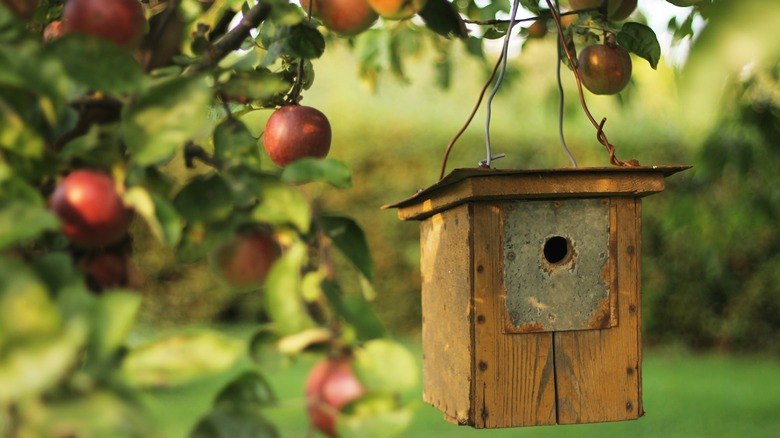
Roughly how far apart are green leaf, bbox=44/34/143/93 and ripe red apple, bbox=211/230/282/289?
6.9 inches

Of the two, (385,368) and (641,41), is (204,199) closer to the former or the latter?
(385,368)

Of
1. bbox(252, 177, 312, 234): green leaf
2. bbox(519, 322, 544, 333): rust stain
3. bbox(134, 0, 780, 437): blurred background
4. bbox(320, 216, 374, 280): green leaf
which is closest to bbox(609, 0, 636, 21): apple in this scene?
bbox(519, 322, 544, 333): rust stain

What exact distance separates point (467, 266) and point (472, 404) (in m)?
0.23

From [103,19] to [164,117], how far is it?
0.18m

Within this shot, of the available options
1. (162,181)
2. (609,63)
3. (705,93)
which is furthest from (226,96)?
(609,63)

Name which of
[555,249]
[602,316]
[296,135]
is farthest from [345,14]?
[555,249]

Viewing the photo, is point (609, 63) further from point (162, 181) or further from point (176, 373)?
point (176, 373)

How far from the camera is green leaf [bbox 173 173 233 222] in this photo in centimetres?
71

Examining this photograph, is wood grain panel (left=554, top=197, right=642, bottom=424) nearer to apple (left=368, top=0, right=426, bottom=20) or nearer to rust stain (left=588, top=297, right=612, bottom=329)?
rust stain (left=588, top=297, right=612, bottom=329)

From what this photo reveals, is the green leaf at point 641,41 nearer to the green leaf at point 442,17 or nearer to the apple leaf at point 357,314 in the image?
the green leaf at point 442,17

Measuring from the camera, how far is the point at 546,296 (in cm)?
147

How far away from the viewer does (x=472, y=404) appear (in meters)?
1.42

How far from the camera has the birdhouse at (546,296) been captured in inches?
56.1

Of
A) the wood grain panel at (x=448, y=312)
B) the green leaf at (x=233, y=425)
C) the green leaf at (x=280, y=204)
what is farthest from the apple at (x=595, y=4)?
the green leaf at (x=233, y=425)
